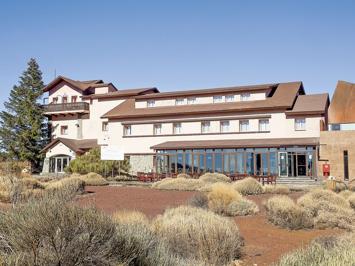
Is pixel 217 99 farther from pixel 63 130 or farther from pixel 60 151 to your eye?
pixel 63 130

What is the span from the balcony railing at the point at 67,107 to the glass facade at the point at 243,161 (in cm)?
1367

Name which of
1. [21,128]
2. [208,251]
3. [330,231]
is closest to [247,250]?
[208,251]

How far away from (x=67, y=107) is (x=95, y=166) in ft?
48.8

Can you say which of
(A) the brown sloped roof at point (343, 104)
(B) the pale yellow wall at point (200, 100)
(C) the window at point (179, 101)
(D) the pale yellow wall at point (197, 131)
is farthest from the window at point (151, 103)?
(A) the brown sloped roof at point (343, 104)

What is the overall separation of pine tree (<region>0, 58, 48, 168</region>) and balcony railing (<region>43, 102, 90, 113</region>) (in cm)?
125

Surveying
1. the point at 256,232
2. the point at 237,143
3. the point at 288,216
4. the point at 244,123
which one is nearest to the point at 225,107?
the point at 244,123

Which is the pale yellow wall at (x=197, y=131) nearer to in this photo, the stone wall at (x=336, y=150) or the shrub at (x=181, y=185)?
the stone wall at (x=336, y=150)

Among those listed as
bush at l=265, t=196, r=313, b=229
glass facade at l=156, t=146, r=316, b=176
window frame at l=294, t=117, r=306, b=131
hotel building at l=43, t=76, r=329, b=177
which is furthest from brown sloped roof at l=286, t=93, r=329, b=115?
bush at l=265, t=196, r=313, b=229

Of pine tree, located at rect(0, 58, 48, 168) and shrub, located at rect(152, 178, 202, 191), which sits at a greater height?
pine tree, located at rect(0, 58, 48, 168)

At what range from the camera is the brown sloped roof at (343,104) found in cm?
3391

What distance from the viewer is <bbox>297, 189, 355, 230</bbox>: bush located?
1220cm

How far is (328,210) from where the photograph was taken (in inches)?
531

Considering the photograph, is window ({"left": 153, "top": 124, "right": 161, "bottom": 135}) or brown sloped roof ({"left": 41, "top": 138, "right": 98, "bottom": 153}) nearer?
window ({"left": 153, "top": 124, "right": 161, "bottom": 135})

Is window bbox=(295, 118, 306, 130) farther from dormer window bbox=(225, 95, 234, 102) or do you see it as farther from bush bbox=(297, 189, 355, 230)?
bush bbox=(297, 189, 355, 230)
